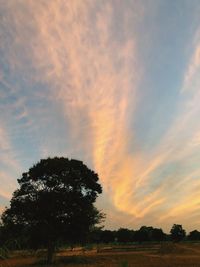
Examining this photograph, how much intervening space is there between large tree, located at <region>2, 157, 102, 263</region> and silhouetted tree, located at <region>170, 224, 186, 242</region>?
153m

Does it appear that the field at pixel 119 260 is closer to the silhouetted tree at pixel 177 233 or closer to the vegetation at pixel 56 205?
the vegetation at pixel 56 205

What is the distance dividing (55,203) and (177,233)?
520ft

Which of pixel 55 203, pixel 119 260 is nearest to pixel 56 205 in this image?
pixel 55 203

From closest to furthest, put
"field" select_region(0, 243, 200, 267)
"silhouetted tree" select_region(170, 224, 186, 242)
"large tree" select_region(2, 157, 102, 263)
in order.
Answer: "field" select_region(0, 243, 200, 267) → "large tree" select_region(2, 157, 102, 263) → "silhouetted tree" select_region(170, 224, 186, 242)

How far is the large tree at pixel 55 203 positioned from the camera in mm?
49625

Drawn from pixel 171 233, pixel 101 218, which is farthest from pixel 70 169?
pixel 171 233

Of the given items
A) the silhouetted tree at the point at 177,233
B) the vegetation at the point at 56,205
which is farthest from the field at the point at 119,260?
the silhouetted tree at the point at 177,233

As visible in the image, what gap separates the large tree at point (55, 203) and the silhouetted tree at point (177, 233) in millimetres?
152708

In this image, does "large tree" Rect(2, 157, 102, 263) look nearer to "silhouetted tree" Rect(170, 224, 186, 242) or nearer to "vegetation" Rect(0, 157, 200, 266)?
"vegetation" Rect(0, 157, 200, 266)

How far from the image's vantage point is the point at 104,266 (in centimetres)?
3938

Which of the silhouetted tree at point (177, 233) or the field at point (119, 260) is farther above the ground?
the silhouetted tree at point (177, 233)

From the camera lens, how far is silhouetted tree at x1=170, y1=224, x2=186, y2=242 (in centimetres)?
19625

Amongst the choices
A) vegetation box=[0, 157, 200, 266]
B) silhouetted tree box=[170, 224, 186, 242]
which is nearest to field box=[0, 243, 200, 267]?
vegetation box=[0, 157, 200, 266]

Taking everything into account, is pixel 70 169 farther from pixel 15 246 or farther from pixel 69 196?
pixel 15 246
